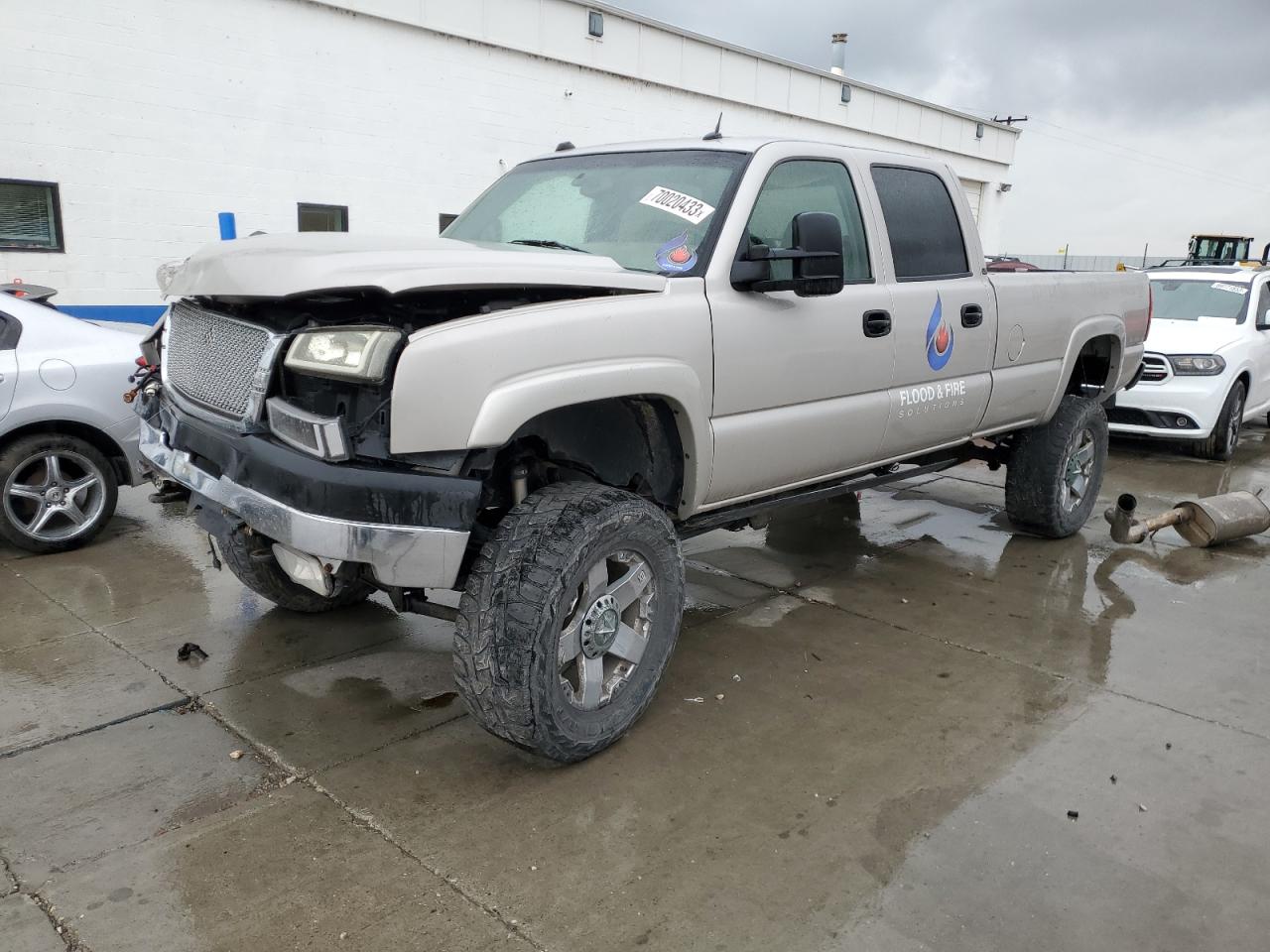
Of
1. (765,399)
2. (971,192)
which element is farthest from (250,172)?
(971,192)

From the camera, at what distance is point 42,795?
3115 millimetres

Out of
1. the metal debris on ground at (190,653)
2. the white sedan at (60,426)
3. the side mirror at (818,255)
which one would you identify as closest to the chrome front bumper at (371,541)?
the metal debris on ground at (190,653)

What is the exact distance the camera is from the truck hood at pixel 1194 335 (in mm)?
9062

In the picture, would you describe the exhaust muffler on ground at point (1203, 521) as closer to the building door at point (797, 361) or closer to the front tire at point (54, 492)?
the building door at point (797, 361)

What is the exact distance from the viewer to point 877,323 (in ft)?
14.0

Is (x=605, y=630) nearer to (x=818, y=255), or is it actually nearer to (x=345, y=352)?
(x=345, y=352)

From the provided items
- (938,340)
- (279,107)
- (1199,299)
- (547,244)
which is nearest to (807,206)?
(938,340)

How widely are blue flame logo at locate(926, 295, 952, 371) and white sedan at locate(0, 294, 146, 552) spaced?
160 inches

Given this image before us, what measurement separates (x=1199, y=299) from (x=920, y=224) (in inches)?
269

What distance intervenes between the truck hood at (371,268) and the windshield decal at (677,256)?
19cm

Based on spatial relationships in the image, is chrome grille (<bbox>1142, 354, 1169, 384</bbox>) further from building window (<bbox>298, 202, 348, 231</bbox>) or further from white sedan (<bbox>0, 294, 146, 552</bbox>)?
building window (<bbox>298, 202, 348, 231</bbox>)

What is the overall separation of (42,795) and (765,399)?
109 inches

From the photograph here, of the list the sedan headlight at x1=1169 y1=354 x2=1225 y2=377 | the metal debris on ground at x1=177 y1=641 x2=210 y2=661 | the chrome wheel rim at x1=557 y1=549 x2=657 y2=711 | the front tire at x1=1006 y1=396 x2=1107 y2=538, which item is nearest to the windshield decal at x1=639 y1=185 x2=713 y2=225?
the chrome wheel rim at x1=557 y1=549 x2=657 y2=711

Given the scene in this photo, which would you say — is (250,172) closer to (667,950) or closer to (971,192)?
(667,950)
